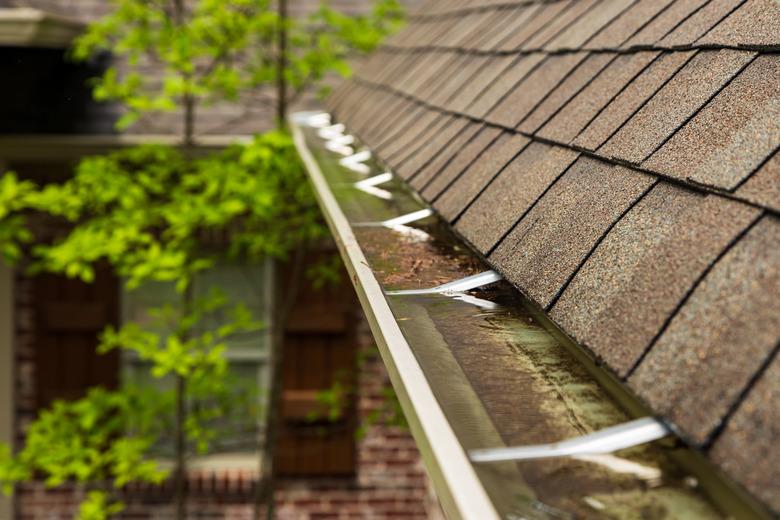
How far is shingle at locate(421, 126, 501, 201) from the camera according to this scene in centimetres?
265

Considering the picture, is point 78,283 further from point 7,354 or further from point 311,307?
point 311,307

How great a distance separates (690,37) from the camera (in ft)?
6.77

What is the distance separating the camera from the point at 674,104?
1814 mm

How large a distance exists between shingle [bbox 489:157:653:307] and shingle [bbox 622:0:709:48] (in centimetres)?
48

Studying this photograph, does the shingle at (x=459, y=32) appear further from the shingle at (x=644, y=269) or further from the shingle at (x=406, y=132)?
the shingle at (x=644, y=269)

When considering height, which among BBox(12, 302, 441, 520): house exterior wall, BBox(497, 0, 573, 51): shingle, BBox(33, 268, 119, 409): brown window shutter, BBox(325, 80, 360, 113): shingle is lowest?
BBox(12, 302, 441, 520): house exterior wall

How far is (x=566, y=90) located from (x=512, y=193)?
482mm

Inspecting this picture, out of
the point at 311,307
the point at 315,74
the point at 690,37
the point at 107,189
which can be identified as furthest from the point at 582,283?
the point at 311,307

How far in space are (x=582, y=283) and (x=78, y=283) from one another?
6420mm

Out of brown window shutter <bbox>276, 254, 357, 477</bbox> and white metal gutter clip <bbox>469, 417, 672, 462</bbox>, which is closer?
white metal gutter clip <bbox>469, 417, 672, 462</bbox>

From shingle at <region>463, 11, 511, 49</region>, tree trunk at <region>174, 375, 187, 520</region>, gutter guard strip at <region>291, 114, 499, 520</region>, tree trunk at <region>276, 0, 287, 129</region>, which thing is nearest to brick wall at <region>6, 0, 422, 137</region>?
tree trunk at <region>276, 0, 287, 129</region>

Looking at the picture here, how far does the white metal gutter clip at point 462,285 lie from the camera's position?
1906mm

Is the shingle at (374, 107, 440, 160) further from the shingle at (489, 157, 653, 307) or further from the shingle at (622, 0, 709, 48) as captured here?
the shingle at (489, 157, 653, 307)

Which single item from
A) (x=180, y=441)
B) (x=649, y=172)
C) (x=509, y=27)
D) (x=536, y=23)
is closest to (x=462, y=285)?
(x=649, y=172)
